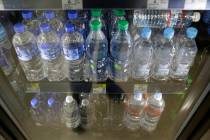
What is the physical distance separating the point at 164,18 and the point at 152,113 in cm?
58

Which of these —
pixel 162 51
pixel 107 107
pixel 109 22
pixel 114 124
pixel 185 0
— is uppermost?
pixel 185 0

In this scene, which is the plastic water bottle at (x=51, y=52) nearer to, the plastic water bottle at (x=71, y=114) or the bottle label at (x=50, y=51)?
the bottle label at (x=50, y=51)

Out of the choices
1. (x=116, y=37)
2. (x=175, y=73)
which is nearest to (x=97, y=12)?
(x=116, y=37)

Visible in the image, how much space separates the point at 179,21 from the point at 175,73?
228 millimetres

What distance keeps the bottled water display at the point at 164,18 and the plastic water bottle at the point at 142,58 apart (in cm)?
8

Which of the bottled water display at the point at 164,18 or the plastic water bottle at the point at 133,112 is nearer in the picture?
the bottled water display at the point at 164,18

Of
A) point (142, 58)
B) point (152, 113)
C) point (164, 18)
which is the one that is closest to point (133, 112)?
point (152, 113)

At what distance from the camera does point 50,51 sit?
1.05 meters

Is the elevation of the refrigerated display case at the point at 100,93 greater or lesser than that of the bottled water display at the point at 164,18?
lesser

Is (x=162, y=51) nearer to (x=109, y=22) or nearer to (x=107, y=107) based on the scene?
(x=109, y=22)

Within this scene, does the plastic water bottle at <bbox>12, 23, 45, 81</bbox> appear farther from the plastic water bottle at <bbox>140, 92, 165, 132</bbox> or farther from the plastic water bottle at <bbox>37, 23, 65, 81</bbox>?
the plastic water bottle at <bbox>140, 92, 165, 132</bbox>

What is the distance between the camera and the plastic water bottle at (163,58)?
3.62 ft

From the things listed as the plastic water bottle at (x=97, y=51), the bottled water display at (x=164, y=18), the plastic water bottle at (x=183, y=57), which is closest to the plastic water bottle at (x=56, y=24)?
the plastic water bottle at (x=97, y=51)

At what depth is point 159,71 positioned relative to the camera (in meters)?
1.11
